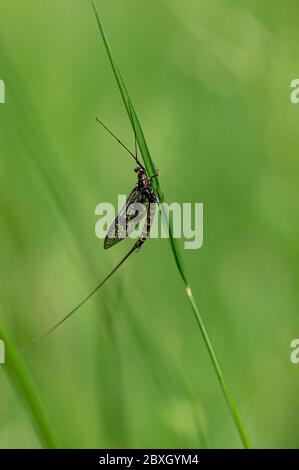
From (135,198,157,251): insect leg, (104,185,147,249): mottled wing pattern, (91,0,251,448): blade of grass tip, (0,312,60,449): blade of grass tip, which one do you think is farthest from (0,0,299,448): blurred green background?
(0,312,60,449): blade of grass tip

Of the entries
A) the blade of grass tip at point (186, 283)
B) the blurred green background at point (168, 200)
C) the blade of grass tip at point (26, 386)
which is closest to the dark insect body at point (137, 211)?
the blurred green background at point (168, 200)

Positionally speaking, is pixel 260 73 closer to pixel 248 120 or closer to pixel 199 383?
pixel 248 120

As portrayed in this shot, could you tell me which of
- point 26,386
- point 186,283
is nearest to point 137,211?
point 186,283

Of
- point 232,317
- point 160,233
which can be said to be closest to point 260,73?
point 160,233

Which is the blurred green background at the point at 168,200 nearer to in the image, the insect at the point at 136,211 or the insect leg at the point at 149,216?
the insect at the point at 136,211

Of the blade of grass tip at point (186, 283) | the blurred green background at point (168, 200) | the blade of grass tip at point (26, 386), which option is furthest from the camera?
the blurred green background at point (168, 200)

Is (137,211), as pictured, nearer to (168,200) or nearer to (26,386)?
(168,200)
